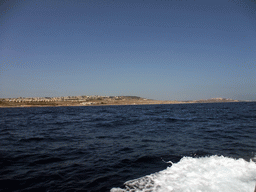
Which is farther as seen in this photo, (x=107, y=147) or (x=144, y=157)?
(x=107, y=147)

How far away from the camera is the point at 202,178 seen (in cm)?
620

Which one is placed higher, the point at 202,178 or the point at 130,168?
the point at 202,178

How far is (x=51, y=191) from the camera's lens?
5.46m

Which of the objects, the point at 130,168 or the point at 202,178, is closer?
the point at 202,178

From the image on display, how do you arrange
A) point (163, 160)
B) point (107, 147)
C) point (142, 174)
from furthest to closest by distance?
point (107, 147) → point (163, 160) → point (142, 174)

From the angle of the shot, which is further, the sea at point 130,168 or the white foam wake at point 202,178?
the sea at point 130,168

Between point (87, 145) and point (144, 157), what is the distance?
514 cm

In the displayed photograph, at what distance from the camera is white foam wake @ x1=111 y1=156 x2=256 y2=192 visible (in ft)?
18.0

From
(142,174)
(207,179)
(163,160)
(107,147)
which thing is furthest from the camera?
(107,147)

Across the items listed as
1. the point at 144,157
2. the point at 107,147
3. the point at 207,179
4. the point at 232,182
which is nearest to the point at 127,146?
the point at 107,147

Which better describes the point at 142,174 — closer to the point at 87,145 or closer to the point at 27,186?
the point at 27,186

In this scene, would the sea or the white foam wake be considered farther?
the sea

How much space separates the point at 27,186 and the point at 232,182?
8.17 meters

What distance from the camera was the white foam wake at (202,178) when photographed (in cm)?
549
